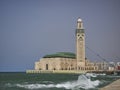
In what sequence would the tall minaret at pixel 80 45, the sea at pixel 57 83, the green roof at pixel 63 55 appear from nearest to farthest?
1. the sea at pixel 57 83
2. the tall minaret at pixel 80 45
3. the green roof at pixel 63 55

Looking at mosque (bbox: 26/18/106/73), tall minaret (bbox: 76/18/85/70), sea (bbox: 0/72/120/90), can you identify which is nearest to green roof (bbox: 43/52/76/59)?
A: mosque (bbox: 26/18/106/73)

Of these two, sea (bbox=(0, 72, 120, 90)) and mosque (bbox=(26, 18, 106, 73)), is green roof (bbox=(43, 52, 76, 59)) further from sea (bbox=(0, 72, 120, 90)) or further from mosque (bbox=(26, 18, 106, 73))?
sea (bbox=(0, 72, 120, 90))

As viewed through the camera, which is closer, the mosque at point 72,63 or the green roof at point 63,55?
the mosque at point 72,63

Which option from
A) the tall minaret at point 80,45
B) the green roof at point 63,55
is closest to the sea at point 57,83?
the tall minaret at point 80,45

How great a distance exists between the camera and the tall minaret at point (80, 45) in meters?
89.9

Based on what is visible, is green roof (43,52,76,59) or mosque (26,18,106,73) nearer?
mosque (26,18,106,73)

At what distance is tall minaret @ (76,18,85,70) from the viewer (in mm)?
89919

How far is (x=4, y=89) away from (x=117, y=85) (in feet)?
51.1

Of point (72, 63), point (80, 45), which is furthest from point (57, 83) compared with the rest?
point (72, 63)

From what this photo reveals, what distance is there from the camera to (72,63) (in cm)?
9394

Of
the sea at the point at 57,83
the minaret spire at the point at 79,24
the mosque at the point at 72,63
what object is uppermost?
the minaret spire at the point at 79,24

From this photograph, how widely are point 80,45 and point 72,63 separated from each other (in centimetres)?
556

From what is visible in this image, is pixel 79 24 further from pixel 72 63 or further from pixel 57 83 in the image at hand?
pixel 57 83

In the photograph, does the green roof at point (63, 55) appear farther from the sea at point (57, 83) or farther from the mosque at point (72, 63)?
the sea at point (57, 83)
